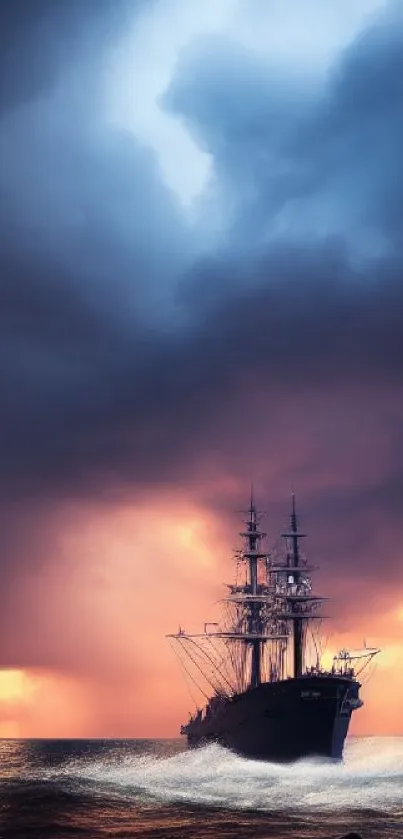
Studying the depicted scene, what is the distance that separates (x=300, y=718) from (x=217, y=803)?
29875mm

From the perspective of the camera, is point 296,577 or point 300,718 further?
point 296,577

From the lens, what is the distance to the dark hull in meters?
94.5

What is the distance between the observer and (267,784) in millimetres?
80688

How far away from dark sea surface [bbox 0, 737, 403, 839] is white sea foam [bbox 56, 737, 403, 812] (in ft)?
0.35

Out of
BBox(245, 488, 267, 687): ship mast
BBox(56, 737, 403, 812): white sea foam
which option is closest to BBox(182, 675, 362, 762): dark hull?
BBox(56, 737, 403, 812): white sea foam

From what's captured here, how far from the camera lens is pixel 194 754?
128 metres

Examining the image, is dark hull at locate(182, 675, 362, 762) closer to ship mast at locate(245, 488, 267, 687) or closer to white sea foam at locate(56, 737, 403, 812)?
white sea foam at locate(56, 737, 403, 812)

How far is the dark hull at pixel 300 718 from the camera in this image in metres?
94.5

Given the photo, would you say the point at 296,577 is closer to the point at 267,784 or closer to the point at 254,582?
the point at 254,582

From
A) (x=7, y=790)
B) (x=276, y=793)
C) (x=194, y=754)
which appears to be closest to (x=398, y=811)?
(x=276, y=793)

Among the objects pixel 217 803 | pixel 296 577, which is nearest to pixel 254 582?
pixel 296 577

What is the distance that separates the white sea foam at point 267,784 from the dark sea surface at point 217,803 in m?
0.11

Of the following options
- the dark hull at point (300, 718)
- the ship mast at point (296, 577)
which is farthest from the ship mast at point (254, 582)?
the dark hull at point (300, 718)

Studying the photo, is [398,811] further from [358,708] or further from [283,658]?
[283,658]
